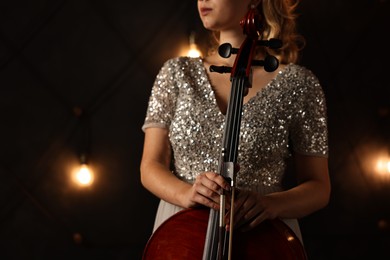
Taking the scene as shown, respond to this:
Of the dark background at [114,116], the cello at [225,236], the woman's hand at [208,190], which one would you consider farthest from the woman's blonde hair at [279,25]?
the woman's hand at [208,190]

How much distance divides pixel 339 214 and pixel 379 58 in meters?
0.46

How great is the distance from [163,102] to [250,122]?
0.21 m

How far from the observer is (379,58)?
178 centimetres

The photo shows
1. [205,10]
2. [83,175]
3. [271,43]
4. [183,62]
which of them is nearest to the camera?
[271,43]

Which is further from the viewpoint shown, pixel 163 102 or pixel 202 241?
pixel 163 102

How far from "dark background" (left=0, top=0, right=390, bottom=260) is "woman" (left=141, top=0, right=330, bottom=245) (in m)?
0.34

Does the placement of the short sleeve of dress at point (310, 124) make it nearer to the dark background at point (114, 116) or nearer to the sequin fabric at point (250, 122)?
the sequin fabric at point (250, 122)

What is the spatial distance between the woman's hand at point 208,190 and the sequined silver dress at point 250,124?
0.21 meters

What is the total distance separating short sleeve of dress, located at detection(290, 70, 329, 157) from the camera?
138 cm

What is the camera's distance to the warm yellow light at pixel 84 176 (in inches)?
66.8

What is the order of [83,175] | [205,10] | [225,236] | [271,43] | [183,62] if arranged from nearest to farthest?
1. [225,236]
2. [271,43]
3. [205,10]
4. [183,62]
5. [83,175]

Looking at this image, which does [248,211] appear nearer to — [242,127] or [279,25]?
[242,127]

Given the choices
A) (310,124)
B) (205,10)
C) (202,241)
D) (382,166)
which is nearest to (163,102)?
(205,10)

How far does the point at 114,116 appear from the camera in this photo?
5.71ft
